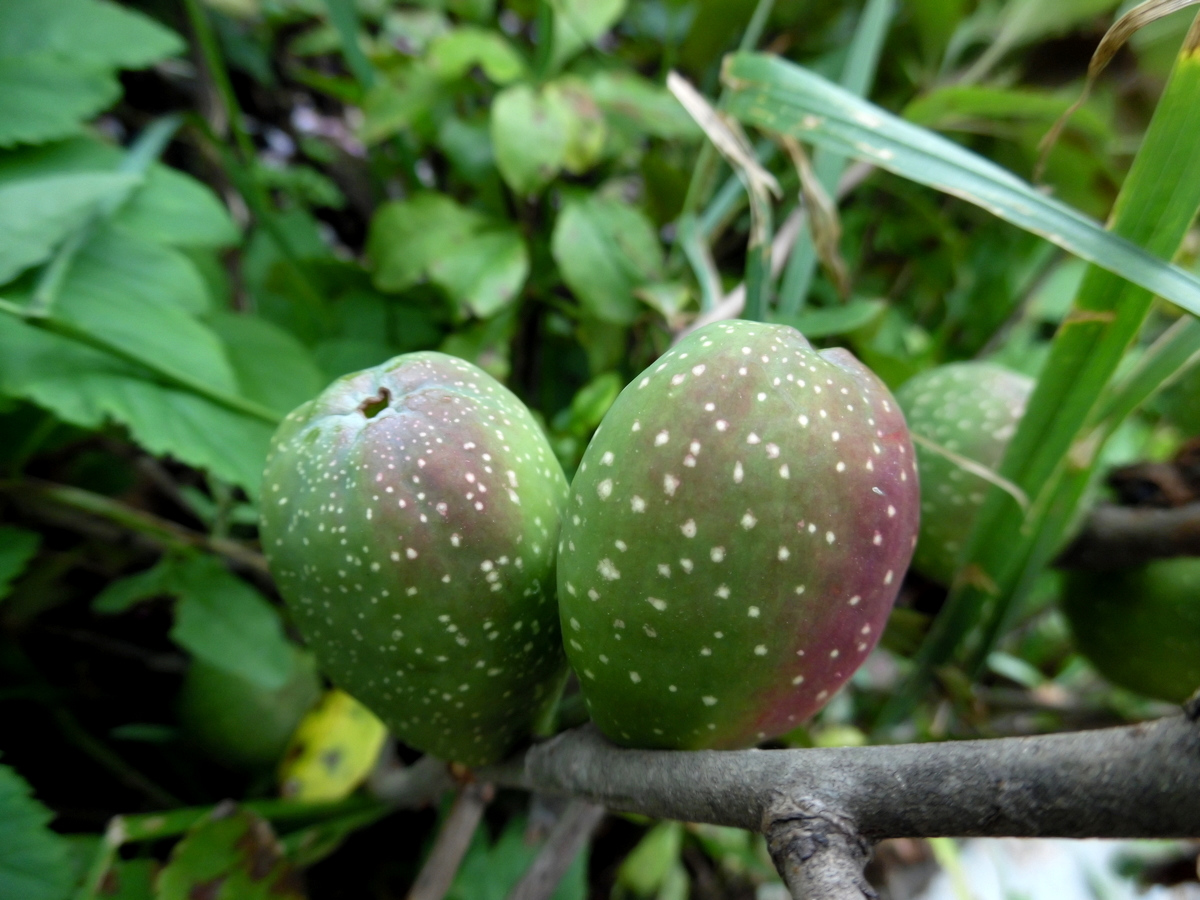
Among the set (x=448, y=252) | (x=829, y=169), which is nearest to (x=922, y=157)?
(x=829, y=169)

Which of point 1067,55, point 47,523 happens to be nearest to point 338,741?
point 47,523

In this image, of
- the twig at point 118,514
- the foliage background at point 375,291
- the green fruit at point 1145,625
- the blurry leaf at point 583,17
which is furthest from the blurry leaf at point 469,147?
the green fruit at point 1145,625

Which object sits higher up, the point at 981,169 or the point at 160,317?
the point at 981,169

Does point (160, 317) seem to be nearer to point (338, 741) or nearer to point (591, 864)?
point (338, 741)

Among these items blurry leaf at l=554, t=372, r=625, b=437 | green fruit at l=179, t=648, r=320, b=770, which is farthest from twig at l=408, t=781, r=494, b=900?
blurry leaf at l=554, t=372, r=625, b=437

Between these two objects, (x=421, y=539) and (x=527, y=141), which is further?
(x=527, y=141)

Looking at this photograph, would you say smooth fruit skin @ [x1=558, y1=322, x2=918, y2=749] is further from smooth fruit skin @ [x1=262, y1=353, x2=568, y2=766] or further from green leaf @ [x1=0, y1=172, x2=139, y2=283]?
green leaf @ [x1=0, y1=172, x2=139, y2=283]

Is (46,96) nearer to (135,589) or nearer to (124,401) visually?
(124,401)
